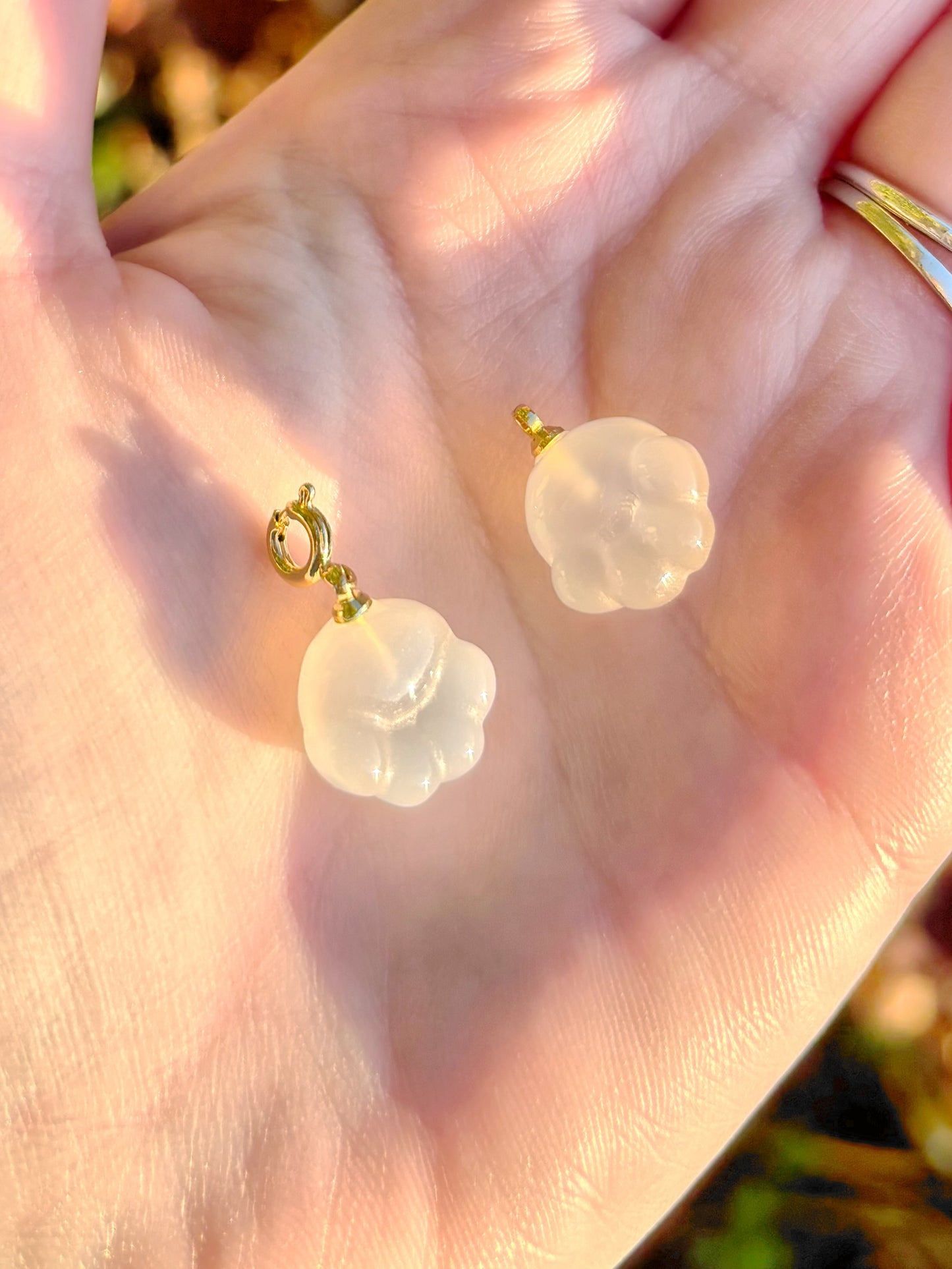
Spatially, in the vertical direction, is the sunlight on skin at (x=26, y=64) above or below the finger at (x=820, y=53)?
below

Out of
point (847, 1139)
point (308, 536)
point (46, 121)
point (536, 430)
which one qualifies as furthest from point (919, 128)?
point (847, 1139)

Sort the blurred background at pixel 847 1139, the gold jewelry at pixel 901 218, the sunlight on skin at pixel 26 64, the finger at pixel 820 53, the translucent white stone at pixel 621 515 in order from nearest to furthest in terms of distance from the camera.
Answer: the sunlight on skin at pixel 26 64, the translucent white stone at pixel 621 515, the gold jewelry at pixel 901 218, the finger at pixel 820 53, the blurred background at pixel 847 1139

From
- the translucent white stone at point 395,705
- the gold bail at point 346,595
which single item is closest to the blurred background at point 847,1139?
the translucent white stone at point 395,705

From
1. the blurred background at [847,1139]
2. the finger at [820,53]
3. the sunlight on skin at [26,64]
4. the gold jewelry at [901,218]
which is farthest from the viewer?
the blurred background at [847,1139]

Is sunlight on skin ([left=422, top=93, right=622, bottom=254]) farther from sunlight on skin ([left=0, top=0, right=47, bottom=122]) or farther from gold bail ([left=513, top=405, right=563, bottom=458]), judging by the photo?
sunlight on skin ([left=0, top=0, right=47, bottom=122])

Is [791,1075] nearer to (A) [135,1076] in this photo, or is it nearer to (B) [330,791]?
(B) [330,791]

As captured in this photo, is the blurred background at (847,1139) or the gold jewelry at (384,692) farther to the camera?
the blurred background at (847,1139)

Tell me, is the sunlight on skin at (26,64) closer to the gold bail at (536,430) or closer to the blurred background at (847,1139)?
the gold bail at (536,430)
